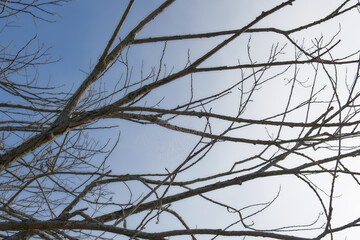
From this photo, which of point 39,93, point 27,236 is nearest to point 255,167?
point 27,236

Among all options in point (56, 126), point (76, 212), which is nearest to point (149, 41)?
point (56, 126)

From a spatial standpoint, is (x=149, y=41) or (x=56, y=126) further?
(x=149, y=41)

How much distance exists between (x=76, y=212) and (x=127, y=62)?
3.55 feet

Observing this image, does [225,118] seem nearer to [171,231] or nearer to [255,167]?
[255,167]

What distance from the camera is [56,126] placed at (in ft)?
5.57

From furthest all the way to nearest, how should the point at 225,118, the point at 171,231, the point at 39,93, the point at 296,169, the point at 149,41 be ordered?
the point at 39,93 → the point at 149,41 → the point at 296,169 → the point at 225,118 → the point at 171,231

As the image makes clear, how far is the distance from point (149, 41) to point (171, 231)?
1.28 m

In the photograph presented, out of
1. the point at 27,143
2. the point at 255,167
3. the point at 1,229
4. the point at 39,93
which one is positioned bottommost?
the point at 1,229

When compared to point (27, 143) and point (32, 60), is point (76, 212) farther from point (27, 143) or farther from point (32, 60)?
point (32, 60)

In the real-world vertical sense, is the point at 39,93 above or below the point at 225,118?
above


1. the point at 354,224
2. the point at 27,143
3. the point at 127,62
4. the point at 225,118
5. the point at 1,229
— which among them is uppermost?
the point at 127,62

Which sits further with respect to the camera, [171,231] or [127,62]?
[127,62]

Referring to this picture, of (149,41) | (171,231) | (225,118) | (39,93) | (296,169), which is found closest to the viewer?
(171,231)

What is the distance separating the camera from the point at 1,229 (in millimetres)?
1580
